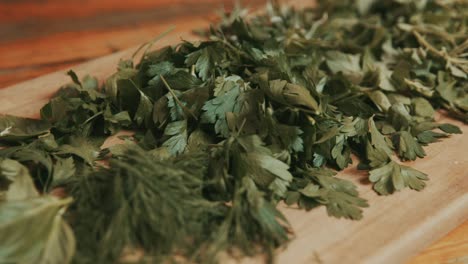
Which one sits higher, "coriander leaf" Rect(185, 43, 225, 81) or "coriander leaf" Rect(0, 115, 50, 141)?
"coriander leaf" Rect(185, 43, 225, 81)

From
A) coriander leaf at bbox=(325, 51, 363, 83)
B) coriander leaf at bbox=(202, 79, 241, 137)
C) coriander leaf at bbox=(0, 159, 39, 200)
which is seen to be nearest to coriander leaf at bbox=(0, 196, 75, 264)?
coriander leaf at bbox=(0, 159, 39, 200)

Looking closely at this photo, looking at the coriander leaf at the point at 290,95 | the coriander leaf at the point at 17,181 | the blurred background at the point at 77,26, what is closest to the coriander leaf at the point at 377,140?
the coriander leaf at the point at 290,95

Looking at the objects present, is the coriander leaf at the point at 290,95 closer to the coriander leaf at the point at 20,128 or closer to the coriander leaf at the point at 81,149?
the coriander leaf at the point at 81,149

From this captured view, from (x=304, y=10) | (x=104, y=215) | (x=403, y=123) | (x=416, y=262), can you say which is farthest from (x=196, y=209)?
(x=304, y=10)

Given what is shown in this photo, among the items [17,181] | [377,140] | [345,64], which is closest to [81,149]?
[17,181]

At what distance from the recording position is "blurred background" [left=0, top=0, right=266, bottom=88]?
106 inches

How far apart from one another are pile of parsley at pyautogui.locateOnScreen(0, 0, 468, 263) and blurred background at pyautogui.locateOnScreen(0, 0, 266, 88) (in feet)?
1.83

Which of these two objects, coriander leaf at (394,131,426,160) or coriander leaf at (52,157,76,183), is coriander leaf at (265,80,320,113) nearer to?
coriander leaf at (394,131,426,160)

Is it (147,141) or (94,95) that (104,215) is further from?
(94,95)

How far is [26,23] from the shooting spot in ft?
9.89

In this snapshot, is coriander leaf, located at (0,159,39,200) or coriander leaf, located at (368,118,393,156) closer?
coriander leaf, located at (0,159,39,200)

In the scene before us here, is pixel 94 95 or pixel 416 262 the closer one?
pixel 416 262

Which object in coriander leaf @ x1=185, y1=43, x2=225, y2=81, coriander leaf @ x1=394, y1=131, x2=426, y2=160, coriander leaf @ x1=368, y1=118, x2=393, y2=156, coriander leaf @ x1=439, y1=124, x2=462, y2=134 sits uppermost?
coriander leaf @ x1=185, y1=43, x2=225, y2=81

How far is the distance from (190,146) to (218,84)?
235 millimetres
